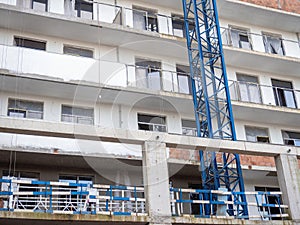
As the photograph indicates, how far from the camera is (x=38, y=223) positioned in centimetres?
1220

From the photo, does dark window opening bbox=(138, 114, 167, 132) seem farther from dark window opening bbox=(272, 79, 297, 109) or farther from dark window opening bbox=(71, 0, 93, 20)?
dark window opening bbox=(272, 79, 297, 109)

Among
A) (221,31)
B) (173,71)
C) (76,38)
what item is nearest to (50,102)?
(76,38)

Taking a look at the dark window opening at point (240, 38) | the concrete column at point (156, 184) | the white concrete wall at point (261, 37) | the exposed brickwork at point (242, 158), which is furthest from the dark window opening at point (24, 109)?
the white concrete wall at point (261, 37)

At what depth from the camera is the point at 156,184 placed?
1323 centimetres

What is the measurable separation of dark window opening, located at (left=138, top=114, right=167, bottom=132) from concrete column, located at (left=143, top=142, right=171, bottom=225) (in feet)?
18.2

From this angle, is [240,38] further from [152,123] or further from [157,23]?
[152,123]

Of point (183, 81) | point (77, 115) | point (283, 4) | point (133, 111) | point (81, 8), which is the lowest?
point (77, 115)

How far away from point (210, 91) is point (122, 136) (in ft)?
27.8

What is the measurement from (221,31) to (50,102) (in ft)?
31.2

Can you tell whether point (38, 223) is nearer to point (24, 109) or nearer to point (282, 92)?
point (24, 109)

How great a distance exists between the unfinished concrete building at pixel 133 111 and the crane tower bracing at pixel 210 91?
49 centimetres

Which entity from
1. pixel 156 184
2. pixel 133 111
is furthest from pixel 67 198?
pixel 133 111

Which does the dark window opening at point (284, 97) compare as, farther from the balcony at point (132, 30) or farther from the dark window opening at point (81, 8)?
the dark window opening at point (81, 8)

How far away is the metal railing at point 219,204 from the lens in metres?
14.2
